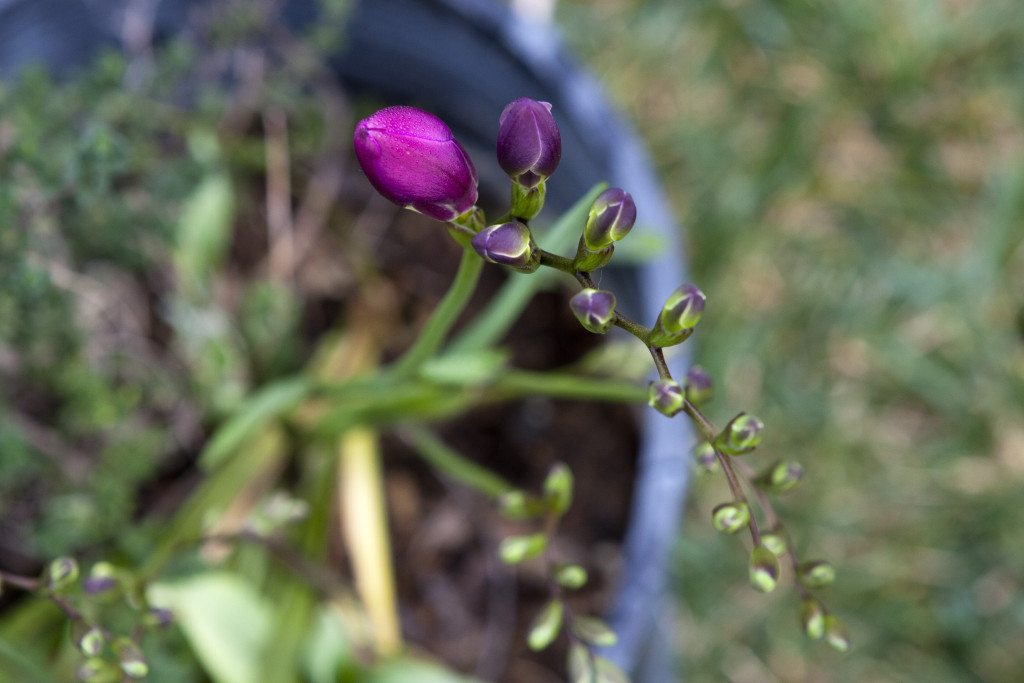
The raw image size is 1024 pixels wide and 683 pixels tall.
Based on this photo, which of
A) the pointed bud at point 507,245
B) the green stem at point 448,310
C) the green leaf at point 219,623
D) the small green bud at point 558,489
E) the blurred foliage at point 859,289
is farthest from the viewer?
the blurred foliage at point 859,289

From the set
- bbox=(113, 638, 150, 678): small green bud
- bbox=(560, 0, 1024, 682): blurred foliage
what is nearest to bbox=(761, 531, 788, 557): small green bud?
bbox=(113, 638, 150, 678): small green bud

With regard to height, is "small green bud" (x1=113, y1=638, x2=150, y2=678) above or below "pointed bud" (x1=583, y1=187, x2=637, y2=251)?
below

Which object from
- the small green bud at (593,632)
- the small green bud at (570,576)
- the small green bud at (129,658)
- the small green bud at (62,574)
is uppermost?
the small green bud at (570,576)

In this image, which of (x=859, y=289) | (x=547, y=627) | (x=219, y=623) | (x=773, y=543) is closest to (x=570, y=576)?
(x=547, y=627)

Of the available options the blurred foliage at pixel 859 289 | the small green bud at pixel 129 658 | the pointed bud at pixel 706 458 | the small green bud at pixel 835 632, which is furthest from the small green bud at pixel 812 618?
the blurred foliage at pixel 859 289

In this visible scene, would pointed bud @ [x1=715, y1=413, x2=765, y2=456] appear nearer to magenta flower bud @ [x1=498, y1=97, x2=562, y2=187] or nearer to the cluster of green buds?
the cluster of green buds

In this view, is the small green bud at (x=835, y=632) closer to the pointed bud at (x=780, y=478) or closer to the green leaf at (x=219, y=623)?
the pointed bud at (x=780, y=478)

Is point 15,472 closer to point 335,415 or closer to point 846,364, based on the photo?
point 335,415

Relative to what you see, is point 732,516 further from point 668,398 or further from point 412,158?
point 412,158
